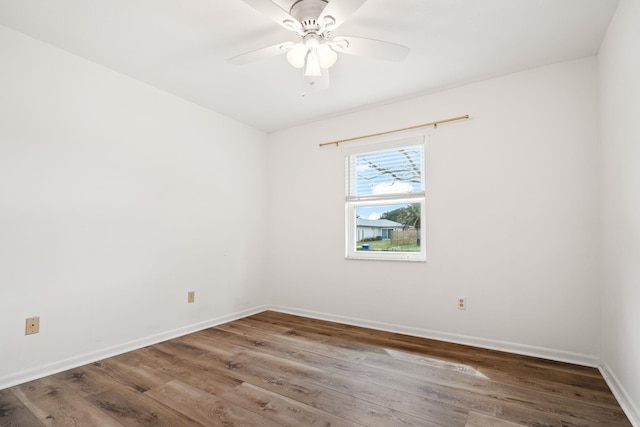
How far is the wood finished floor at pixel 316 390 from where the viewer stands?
1.68 m

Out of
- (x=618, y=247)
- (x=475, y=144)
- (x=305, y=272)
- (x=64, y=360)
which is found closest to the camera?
(x=618, y=247)

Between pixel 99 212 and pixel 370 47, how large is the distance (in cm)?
237

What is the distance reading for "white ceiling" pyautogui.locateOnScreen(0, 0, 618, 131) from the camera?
6.23 ft

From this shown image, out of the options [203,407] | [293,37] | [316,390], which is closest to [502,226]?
[316,390]

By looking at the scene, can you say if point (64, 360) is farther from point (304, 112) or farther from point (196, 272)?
point (304, 112)

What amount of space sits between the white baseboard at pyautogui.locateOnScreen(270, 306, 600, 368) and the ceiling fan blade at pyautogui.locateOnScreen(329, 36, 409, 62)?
2.37 meters

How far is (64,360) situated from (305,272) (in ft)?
7.52

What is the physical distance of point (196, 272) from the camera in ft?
10.7

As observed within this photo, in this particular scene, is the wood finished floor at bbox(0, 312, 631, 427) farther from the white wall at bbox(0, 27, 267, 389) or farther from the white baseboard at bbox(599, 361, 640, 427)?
the white wall at bbox(0, 27, 267, 389)

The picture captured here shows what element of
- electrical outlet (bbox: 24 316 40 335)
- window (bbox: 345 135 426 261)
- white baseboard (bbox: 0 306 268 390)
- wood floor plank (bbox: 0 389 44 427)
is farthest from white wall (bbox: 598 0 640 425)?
electrical outlet (bbox: 24 316 40 335)

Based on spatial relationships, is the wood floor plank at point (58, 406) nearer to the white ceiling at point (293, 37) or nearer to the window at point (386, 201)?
the white ceiling at point (293, 37)

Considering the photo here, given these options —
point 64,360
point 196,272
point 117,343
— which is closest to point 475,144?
point 196,272

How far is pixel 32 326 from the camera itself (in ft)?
7.02

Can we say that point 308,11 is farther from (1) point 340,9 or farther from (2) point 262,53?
(2) point 262,53
